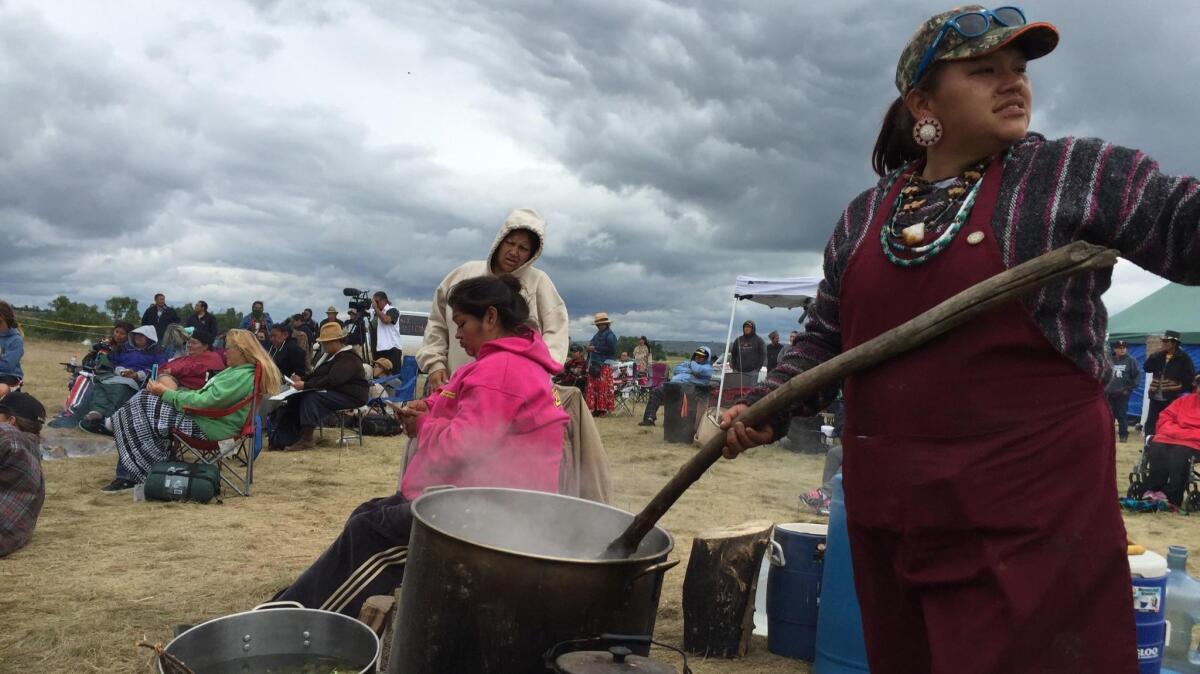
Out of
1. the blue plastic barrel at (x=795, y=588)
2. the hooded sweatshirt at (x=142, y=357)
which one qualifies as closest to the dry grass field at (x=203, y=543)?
the blue plastic barrel at (x=795, y=588)

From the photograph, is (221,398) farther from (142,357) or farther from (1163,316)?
(1163,316)

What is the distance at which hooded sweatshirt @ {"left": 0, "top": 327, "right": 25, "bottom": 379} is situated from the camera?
27.2ft

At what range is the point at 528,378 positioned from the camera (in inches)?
121

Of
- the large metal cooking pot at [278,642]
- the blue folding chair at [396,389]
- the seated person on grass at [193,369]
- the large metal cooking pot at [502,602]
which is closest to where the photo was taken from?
the large metal cooking pot at [502,602]

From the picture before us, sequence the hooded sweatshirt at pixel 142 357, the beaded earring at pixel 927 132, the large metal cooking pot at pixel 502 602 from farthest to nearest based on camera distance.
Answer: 1. the hooded sweatshirt at pixel 142 357
2. the large metal cooking pot at pixel 502 602
3. the beaded earring at pixel 927 132

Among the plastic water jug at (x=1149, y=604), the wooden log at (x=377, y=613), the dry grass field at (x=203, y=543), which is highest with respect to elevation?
the plastic water jug at (x=1149, y=604)

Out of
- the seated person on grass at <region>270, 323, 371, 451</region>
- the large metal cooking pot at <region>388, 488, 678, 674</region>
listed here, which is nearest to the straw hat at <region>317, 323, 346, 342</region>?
the seated person on grass at <region>270, 323, 371, 451</region>

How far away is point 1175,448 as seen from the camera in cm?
781

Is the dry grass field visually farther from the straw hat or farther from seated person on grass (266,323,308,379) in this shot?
seated person on grass (266,323,308,379)

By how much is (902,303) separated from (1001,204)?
0.23 meters

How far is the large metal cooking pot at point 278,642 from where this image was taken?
2.27m

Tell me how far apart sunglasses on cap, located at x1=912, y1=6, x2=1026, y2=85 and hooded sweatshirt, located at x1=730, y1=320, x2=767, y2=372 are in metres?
11.7

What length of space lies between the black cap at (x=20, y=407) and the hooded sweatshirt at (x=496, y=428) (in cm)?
347

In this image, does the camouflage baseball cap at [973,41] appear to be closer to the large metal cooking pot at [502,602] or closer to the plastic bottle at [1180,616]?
the large metal cooking pot at [502,602]
